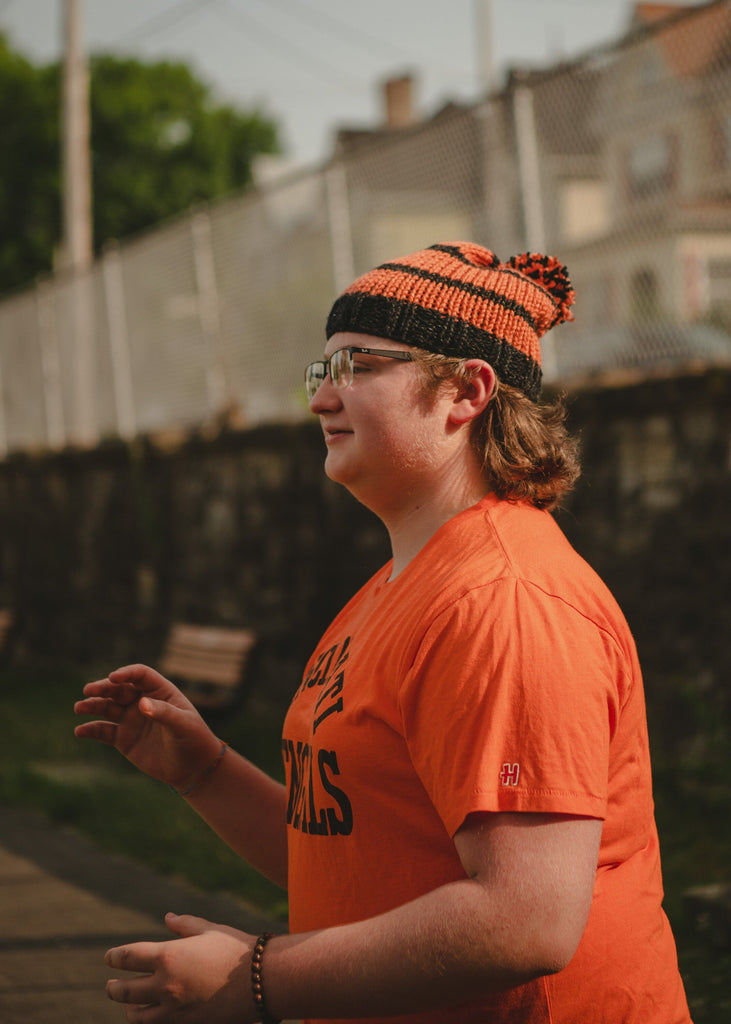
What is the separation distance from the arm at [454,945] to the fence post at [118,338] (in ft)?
30.4

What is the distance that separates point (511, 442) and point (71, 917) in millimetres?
3478

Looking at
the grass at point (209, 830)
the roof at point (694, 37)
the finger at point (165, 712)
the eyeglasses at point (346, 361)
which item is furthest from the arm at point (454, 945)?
the roof at point (694, 37)

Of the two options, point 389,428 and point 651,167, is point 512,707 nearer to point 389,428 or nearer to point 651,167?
point 389,428

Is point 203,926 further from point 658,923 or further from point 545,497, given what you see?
point 545,497

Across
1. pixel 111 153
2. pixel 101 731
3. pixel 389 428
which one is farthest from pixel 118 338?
pixel 111 153

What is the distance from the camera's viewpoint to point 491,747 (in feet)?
4.24

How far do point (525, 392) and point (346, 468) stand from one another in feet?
1.03

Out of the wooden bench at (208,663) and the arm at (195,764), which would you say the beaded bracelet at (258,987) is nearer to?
the arm at (195,764)

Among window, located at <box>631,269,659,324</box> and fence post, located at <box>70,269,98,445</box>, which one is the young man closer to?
window, located at <box>631,269,659,324</box>

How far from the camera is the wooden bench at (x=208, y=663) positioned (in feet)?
22.3

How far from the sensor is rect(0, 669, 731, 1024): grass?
143 inches

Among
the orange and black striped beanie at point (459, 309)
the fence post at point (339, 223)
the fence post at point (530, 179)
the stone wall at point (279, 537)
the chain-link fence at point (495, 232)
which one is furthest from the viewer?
the fence post at point (339, 223)

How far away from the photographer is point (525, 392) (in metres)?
1.76

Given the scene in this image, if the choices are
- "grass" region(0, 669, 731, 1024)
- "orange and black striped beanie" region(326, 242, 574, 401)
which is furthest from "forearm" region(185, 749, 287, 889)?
"grass" region(0, 669, 731, 1024)
